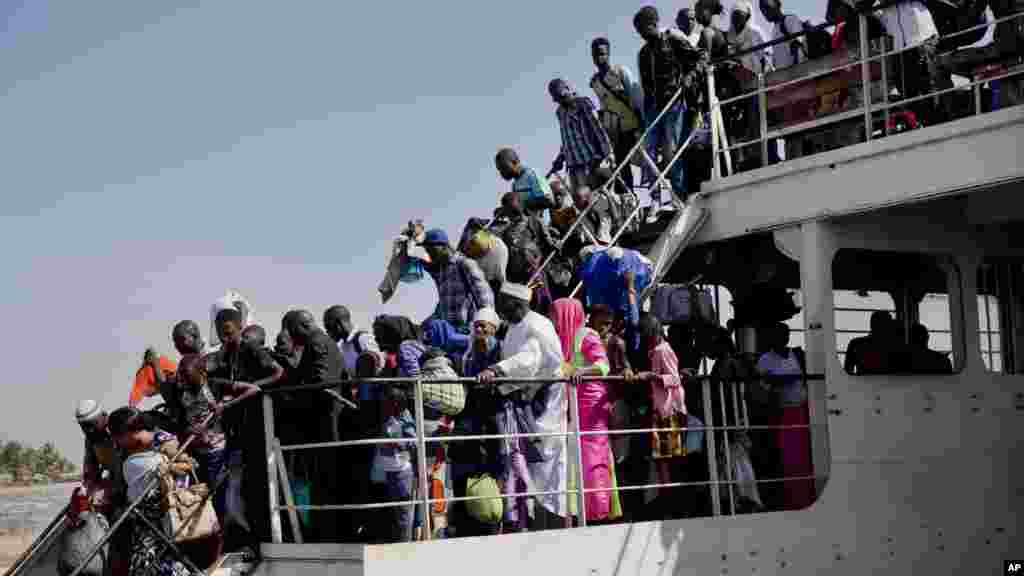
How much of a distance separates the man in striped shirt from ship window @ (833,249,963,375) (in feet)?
7.31

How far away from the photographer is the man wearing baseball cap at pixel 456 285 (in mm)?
8867

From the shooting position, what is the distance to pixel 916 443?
9.73 m

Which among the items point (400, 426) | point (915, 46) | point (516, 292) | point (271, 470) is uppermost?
point (915, 46)

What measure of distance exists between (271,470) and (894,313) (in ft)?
20.1

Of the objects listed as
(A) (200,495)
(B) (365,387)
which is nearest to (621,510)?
(B) (365,387)

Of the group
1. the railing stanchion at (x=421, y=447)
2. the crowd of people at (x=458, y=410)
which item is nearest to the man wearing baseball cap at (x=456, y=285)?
the crowd of people at (x=458, y=410)

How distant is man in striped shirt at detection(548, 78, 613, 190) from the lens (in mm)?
11398

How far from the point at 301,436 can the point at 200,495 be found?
74cm

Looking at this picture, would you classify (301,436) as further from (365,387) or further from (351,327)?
(351,327)

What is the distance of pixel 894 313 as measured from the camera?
37.7ft

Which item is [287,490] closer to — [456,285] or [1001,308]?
[456,285]

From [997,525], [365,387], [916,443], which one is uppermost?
[365,387]

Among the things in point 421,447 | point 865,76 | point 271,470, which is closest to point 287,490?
point 271,470

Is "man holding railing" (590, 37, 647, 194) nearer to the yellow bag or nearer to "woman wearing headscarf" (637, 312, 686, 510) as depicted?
"woman wearing headscarf" (637, 312, 686, 510)
